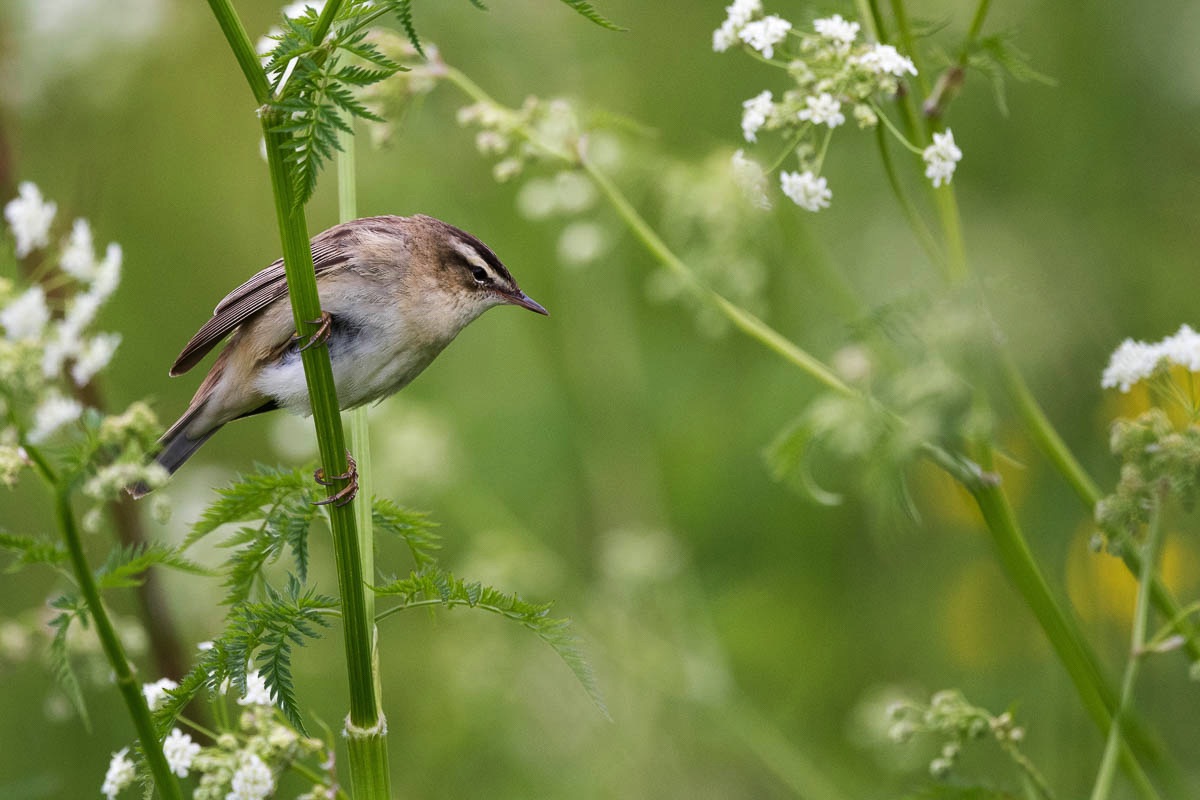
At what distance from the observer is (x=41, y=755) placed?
529cm

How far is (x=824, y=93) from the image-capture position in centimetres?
262

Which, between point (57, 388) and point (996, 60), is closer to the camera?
point (57, 388)

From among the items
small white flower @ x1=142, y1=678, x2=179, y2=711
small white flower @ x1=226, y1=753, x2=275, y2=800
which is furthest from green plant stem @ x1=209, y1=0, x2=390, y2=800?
small white flower @ x1=142, y1=678, x2=179, y2=711

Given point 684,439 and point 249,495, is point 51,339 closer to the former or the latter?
point 249,495

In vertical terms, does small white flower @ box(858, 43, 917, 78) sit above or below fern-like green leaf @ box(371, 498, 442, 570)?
above

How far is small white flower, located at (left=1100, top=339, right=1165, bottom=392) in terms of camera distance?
2.62 metres

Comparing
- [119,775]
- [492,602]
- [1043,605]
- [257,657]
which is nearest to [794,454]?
[1043,605]

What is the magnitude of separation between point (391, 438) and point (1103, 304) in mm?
3116

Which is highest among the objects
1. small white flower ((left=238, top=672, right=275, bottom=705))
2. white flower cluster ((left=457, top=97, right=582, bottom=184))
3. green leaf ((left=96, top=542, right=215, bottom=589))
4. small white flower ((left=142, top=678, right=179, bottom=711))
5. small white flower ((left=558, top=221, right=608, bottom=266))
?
small white flower ((left=558, top=221, right=608, bottom=266))

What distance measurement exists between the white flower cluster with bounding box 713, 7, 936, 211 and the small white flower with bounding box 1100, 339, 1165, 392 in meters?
0.58

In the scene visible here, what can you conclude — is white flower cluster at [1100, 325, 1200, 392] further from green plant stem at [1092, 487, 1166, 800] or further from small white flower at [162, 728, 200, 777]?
small white flower at [162, 728, 200, 777]

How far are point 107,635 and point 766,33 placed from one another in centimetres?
189

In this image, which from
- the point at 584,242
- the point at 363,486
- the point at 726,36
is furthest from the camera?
the point at 584,242

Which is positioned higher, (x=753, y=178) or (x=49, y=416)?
(x=753, y=178)
